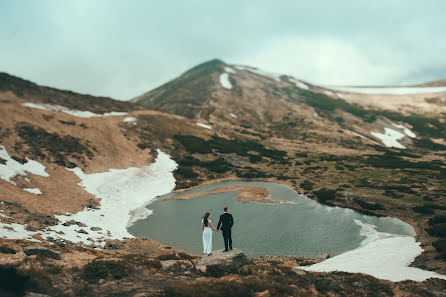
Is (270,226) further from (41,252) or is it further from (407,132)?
(407,132)

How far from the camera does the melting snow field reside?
32366 mm

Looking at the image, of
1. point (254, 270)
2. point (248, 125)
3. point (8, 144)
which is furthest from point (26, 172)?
point (248, 125)

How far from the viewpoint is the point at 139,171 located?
7156 centimetres

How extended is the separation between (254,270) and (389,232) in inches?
946

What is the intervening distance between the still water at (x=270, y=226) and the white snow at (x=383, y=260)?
1953mm

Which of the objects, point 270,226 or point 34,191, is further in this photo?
point 34,191

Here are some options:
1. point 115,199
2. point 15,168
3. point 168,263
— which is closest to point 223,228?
point 168,263

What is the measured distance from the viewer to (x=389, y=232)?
35.0 m

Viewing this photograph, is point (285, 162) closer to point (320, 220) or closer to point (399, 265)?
point (320, 220)

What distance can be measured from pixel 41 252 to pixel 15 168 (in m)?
39.8

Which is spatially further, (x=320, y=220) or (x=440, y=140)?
(x=440, y=140)

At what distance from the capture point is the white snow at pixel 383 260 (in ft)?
68.0

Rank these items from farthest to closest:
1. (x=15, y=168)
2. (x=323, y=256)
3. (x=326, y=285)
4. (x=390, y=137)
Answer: (x=390, y=137) < (x=15, y=168) < (x=323, y=256) < (x=326, y=285)

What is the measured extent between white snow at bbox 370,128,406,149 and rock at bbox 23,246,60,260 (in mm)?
154373
